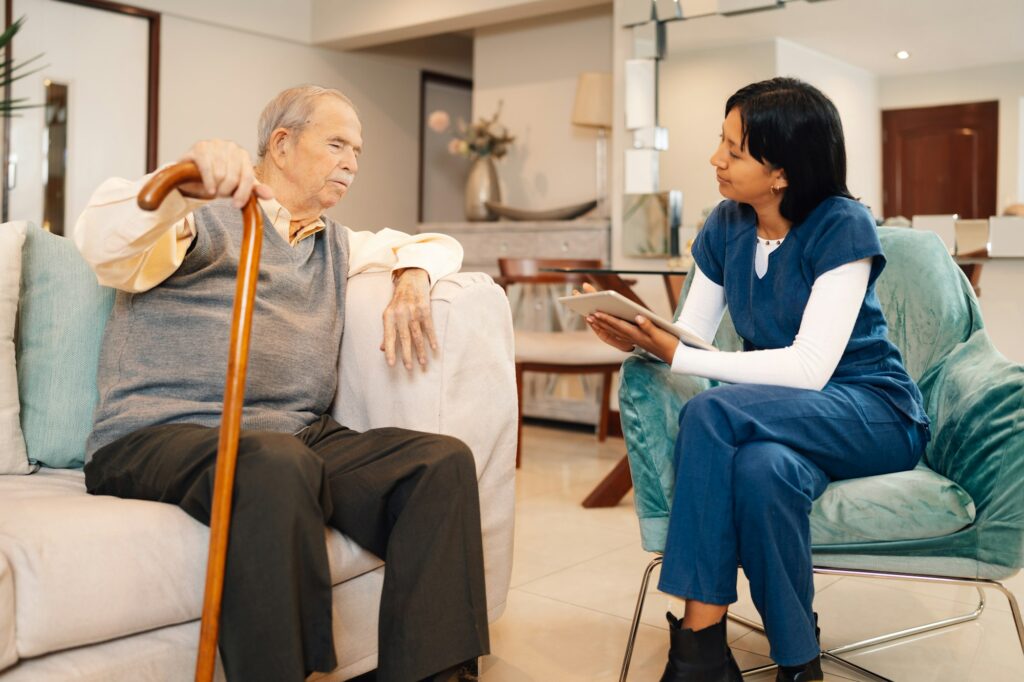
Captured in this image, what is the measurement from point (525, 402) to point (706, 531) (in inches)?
136

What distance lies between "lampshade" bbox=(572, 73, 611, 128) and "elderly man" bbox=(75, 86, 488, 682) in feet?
9.97

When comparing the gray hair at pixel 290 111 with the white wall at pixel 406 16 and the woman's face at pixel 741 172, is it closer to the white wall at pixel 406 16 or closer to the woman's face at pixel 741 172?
the woman's face at pixel 741 172

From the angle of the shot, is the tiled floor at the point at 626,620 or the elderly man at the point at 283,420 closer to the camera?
the elderly man at the point at 283,420

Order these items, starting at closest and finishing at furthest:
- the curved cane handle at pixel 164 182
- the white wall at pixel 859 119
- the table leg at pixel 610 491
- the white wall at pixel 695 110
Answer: the curved cane handle at pixel 164 182 < the table leg at pixel 610 491 < the white wall at pixel 859 119 < the white wall at pixel 695 110

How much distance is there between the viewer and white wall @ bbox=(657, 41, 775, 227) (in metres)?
4.25

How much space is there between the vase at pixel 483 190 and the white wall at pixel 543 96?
129 millimetres

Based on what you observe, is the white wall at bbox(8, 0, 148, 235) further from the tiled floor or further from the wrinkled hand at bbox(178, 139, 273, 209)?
the wrinkled hand at bbox(178, 139, 273, 209)

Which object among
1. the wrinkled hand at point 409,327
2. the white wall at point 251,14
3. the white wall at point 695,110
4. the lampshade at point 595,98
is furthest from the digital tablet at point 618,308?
the white wall at point 251,14

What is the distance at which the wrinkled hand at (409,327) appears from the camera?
1706 mm

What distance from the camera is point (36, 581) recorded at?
1257mm

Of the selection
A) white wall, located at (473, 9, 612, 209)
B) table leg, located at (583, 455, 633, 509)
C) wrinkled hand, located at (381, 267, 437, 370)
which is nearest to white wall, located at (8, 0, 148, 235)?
white wall, located at (473, 9, 612, 209)

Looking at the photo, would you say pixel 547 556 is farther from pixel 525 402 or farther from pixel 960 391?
pixel 525 402

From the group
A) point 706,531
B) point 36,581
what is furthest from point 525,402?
point 36,581

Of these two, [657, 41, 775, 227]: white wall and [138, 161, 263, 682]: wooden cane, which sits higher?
[657, 41, 775, 227]: white wall
